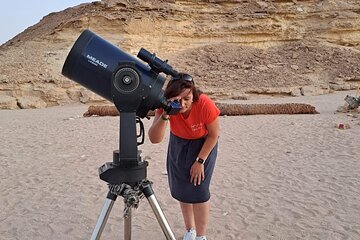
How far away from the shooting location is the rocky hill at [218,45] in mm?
20203

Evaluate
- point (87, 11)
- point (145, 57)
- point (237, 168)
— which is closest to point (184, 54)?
point (87, 11)

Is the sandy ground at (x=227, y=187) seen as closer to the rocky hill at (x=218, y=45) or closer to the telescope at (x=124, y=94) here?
the telescope at (x=124, y=94)

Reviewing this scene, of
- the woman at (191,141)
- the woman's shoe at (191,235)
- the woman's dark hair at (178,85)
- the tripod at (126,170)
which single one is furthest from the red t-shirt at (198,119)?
the woman's shoe at (191,235)

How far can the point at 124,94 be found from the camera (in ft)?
7.82

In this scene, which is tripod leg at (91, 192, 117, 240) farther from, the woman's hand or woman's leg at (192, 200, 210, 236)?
woman's leg at (192, 200, 210, 236)

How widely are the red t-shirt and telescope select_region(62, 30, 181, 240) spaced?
31cm

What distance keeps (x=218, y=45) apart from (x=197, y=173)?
908 inches

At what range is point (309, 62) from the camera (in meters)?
23.7

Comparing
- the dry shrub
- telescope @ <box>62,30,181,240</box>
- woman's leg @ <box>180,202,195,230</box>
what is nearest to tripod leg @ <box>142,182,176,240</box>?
telescope @ <box>62,30,181,240</box>

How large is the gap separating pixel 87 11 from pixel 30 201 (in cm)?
2209

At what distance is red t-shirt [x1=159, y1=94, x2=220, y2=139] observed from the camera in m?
2.90

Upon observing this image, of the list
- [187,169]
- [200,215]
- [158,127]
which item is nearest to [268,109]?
[200,215]

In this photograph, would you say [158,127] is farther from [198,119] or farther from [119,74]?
[119,74]

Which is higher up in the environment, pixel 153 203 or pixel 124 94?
pixel 124 94
